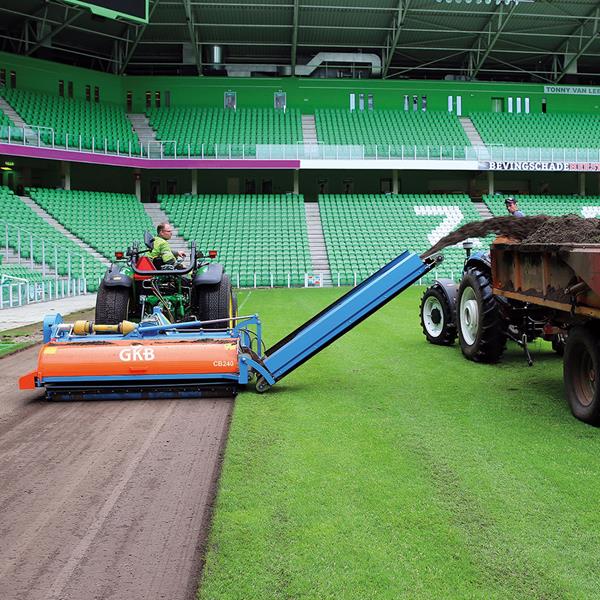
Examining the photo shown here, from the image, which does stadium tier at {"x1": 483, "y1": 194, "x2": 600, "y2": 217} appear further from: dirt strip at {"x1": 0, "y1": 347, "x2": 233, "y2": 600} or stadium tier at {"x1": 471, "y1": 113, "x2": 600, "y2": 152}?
dirt strip at {"x1": 0, "y1": 347, "x2": 233, "y2": 600}

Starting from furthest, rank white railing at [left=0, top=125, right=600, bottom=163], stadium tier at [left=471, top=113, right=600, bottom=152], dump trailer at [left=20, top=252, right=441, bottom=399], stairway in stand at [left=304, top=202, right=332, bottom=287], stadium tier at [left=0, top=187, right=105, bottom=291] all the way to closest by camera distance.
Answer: stadium tier at [left=471, top=113, right=600, bottom=152]
white railing at [left=0, top=125, right=600, bottom=163]
stairway in stand at [left=304, top=202, right=332, bottom=287]
stadium tier at [left=0, top=187, right=105, bottom=291]
dump trailer at [left=20, top=252, right=441, bottom=399]

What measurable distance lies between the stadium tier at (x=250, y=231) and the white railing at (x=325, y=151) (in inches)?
83.2

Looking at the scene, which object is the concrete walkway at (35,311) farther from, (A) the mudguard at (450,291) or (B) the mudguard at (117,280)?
(A) the mudguard at (450,291)

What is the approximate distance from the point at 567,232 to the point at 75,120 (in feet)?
103

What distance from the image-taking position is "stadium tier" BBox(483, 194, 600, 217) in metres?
32.9

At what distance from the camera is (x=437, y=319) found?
9.86m

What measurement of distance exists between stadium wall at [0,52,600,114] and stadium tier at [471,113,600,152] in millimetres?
1085

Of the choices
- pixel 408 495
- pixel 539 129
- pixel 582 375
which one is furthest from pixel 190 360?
pixel 539 129

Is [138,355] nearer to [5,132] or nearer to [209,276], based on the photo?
[209,276]

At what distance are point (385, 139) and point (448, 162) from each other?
14.3 ft

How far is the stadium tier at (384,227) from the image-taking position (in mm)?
28453

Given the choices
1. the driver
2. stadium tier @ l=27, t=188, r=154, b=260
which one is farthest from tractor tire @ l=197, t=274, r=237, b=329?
stadium tier @ l=27, t=188, r=154, b=260

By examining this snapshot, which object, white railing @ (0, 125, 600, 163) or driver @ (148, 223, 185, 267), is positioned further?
white railing @ (0, 125, 600, 163)

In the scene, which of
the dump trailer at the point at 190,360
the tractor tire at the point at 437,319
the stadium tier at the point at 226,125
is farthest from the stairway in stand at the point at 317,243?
the dump trailer at the point at 190,360
